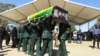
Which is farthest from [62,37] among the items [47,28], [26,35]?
[26,35]

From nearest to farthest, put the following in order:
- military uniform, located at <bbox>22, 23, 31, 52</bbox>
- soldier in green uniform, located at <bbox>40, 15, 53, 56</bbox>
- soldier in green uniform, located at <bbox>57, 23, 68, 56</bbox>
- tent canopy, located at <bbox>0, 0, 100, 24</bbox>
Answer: soldier in green uniform, located at <bbox>40, 15, 53, 56</bbox>
soldier in green uniform, located at <bbox>57, 23, 68, 56</bbox>
military uniform, located at <bbox>22, 23, 31, 52</bbox>
tent canopy, located at <bbox>0, 0, 100, 24</bbox>

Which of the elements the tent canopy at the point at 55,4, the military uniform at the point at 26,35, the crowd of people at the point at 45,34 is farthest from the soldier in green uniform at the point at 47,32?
the tent canopy at the point at 55,4

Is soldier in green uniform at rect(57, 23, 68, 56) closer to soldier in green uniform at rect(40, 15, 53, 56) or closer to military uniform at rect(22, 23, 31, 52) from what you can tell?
soldier in green uniform at rect(40, 15, 53, 56)

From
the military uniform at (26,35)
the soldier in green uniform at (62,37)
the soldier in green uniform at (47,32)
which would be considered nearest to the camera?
the soldier in green uniform at (47,32)

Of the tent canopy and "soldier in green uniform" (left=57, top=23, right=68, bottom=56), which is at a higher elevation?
the tent canopy

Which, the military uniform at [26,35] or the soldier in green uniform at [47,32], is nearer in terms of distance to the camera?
the soldier in green uniform at [47,32]

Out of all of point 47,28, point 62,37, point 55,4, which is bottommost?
point 62,37

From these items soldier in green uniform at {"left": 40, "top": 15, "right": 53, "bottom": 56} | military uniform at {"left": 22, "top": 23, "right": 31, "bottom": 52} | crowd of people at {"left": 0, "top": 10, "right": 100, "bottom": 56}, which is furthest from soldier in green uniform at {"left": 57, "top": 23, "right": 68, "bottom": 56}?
military uniform at {"left": 22, "top": 23, "right": 31, "bottom": 52}

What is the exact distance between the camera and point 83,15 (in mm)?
29062

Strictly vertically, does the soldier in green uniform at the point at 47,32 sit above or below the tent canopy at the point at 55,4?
below

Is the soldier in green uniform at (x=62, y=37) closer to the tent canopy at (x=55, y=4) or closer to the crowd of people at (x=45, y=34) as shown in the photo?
the crowd of people at (x=45, y=34)

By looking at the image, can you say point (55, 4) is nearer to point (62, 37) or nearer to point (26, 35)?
point (26, 35)

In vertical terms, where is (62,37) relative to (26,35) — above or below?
below

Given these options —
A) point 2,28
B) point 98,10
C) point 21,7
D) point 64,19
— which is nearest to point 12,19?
point 21,7
